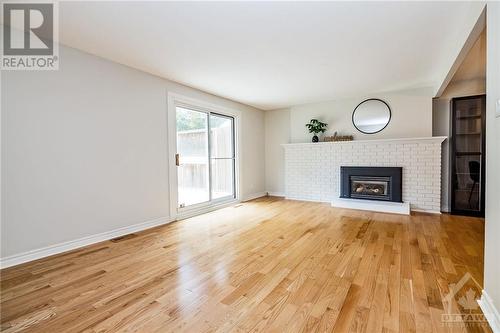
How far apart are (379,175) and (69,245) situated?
4.87m

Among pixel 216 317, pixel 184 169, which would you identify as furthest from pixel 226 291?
pixel 184 169

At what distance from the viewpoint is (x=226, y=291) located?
1.74 m

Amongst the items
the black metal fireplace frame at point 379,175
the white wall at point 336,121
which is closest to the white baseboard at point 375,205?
the black metal fireplace frame at point 379,175

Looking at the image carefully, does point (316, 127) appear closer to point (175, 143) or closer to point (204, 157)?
point (204, 157)

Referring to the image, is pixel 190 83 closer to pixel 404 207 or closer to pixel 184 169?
pixel 184 169

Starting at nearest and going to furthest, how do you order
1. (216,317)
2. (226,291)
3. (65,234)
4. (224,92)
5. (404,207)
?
(216,317) → (226,291) → (65,234) → (404,207) → (224,92)

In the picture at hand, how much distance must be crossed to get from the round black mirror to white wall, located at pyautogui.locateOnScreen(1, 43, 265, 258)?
364 cm

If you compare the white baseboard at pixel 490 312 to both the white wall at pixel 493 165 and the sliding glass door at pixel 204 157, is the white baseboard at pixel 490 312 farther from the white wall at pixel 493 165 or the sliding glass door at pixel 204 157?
the sliding glass door at pixel 204 157

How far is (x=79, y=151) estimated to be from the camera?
8.54ft

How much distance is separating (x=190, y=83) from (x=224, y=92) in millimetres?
749

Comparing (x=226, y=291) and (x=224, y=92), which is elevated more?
(x=224, y=92)

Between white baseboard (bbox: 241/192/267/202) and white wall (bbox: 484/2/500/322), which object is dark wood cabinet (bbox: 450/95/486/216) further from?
white baseboard (bbox: 241/192/267/202)

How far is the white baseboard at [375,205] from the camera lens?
4.01m

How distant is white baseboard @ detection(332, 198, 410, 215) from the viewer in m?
4.01
